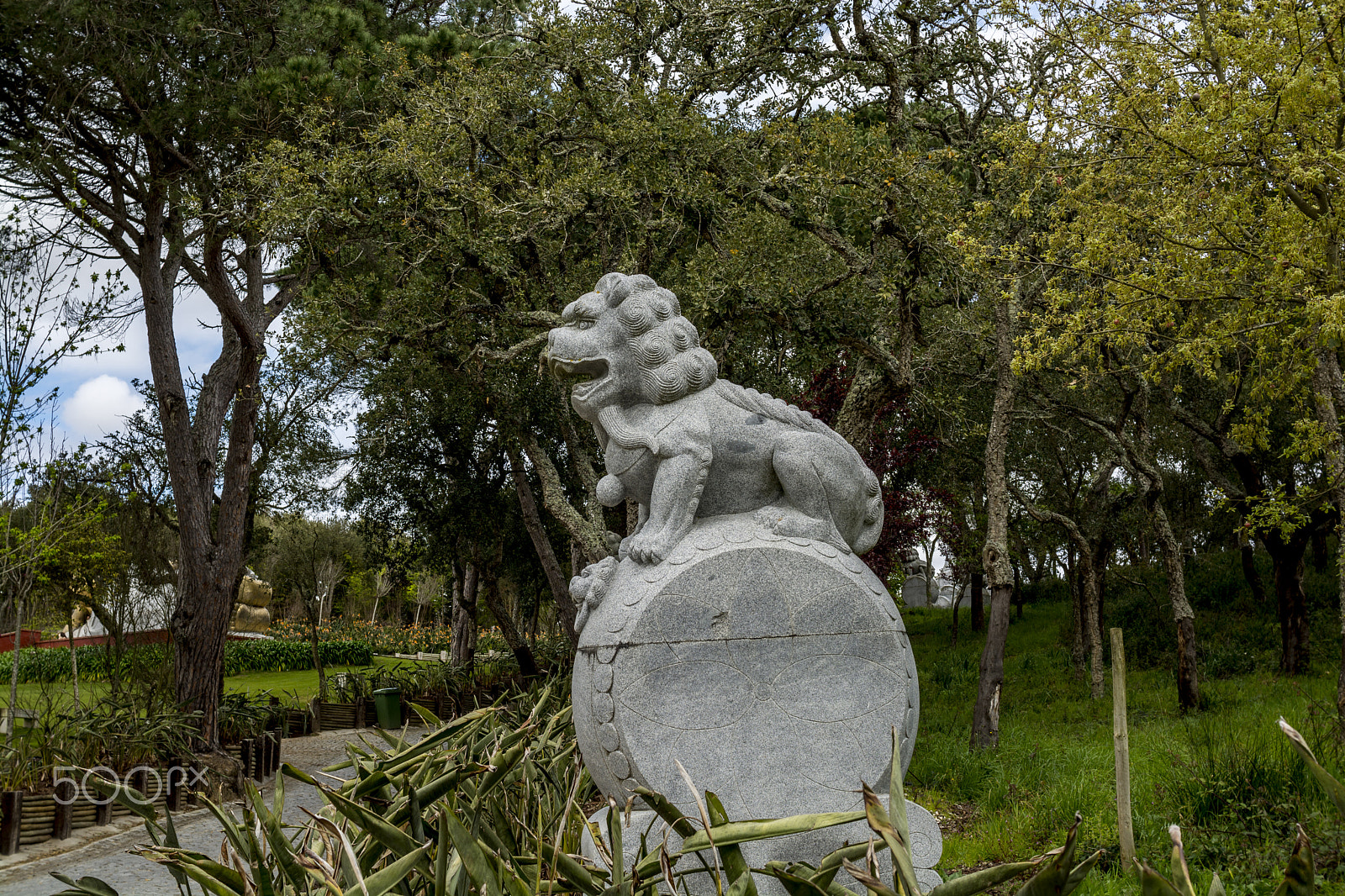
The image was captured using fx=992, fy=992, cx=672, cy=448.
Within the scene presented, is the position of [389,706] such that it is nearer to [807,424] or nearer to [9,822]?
[9,822]

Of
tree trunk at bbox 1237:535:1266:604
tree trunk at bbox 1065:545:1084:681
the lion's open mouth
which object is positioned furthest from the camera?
tree trunk at bbox 1237:535:1266:604

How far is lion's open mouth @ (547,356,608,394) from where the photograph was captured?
13.5 feet

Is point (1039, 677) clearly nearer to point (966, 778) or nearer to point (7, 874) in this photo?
point (966, 778)

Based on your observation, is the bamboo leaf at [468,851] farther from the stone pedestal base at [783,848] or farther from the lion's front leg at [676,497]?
the lion's front leg at [676,497]

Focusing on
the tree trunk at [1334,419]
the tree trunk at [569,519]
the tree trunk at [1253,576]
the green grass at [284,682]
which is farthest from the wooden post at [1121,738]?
the green grass at [284,682]

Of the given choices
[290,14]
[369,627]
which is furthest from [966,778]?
[369,627]

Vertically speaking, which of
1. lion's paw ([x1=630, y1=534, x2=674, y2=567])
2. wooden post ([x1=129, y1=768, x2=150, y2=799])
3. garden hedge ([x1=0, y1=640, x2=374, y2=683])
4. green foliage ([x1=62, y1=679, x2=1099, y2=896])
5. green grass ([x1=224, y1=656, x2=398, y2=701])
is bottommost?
green grass ([x1=224, y1=656, x2=398, y2=701])

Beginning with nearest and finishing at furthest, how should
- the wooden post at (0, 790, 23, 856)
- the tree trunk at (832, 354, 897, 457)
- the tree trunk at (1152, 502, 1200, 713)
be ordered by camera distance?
the wooden post at (0, 790, 23, 856) → the tree trunk at (832, 354, 897, 457) → the tree trunk at (1152, 502, 1200, 713)

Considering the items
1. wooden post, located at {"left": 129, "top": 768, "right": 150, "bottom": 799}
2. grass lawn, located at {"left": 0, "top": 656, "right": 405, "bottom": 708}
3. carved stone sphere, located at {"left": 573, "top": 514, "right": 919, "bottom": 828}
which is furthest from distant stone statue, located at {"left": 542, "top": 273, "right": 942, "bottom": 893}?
grass lawn, located at {"left": 0, "top": 656, "right": 405, "bottom": 708}

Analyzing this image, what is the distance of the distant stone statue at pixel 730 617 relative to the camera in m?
3.52

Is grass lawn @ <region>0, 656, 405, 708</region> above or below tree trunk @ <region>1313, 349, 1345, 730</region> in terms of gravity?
below

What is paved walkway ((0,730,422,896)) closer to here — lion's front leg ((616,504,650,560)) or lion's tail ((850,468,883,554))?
lion's front leg ((616,504,650,560))

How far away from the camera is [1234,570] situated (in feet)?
54.0

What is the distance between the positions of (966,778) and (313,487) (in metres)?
11.5
